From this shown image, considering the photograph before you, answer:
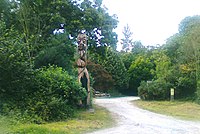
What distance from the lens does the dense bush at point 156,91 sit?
93.2 feet

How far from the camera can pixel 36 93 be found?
13812 mm

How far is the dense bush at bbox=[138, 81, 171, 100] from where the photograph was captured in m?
28.4

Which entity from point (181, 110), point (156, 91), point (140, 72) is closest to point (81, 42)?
point (181, 110)

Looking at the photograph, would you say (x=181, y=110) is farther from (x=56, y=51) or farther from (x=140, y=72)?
(x=140, y=72)

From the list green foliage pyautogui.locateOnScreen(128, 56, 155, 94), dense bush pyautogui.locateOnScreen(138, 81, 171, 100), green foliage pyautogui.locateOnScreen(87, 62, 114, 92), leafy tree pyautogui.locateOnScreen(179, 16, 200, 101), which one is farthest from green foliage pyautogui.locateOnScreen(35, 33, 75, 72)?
green foliage pyautogui.locateOnScreen(128, 56, 155, 94)

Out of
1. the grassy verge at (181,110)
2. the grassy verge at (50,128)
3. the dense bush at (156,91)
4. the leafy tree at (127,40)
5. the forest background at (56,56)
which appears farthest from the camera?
the leafy tree at (127,40)

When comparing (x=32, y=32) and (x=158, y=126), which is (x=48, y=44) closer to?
(x=32, y=32)

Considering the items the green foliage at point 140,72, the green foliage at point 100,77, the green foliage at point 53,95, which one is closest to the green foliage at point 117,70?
the green foliage at point 140,72

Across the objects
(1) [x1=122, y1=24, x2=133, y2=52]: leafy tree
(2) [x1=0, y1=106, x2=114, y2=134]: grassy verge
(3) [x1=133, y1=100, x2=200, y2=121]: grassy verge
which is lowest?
(2) [x1=0, y1=106, x2=114, y2=134]: grassy verge

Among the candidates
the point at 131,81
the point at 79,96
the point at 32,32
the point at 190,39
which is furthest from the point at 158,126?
the point at 131,81

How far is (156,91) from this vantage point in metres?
28.6

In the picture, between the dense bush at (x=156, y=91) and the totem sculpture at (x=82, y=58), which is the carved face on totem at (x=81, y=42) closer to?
the totem sculpture at (x=82, y=58)

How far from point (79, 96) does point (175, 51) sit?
658 inches

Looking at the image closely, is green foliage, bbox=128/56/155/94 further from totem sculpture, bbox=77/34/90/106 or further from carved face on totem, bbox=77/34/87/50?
carved face on totem, bbox=77/34/87/50
